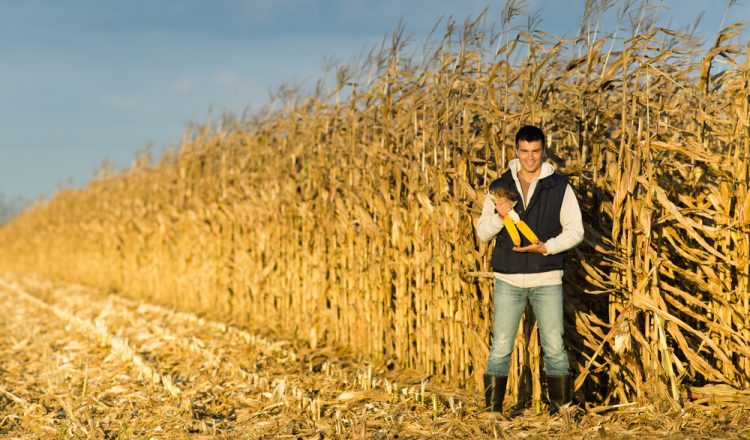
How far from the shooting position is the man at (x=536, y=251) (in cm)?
519

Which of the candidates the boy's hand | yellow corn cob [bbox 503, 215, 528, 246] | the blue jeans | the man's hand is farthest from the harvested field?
the boy's hand

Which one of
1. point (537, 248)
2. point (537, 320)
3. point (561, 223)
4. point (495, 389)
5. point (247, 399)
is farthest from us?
point (247, 399)

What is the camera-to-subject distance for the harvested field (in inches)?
211

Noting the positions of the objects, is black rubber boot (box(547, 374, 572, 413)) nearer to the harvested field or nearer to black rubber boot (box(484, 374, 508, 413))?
the harvested field

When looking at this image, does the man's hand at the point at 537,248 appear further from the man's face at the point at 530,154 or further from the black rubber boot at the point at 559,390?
the black rubber boot at the point at 559,390

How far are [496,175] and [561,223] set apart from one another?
993 millimetres

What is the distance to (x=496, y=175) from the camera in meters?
6.16

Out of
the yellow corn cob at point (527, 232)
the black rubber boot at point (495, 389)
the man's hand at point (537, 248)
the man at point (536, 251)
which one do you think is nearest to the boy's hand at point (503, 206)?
the man at point (536, 251)

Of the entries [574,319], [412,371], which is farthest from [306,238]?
[574,319]

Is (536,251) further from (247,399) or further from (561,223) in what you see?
(247,399)

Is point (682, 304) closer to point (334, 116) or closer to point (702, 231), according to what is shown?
point (702, 231)

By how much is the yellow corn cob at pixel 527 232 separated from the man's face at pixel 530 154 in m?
0.39

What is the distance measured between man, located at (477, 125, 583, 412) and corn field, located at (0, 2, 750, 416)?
1.46 feet

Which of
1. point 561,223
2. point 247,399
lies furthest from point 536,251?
point 247,399
